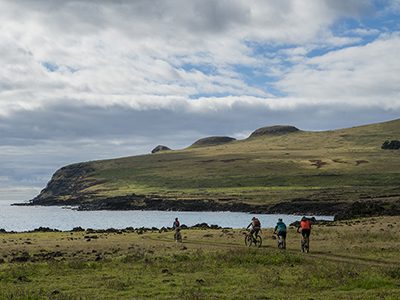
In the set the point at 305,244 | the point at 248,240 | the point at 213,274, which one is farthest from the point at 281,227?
the point at 213,274

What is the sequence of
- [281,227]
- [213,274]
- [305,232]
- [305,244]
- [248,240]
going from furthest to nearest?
1. [248,240]
2. [281,227]
3. [305,232]
4. [305,244]
5. [213,274]

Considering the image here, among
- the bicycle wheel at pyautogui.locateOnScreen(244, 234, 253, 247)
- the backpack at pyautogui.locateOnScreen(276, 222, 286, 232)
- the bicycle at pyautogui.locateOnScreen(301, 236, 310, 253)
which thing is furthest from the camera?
the bicycle wheel at pyautogui.locateOnScreen(244, 234, 253, 247)

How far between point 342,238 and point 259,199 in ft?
469

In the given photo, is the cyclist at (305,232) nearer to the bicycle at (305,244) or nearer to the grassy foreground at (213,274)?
the bicycle at (305,244)

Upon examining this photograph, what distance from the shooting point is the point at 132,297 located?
24469mm

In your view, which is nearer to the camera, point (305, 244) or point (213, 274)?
point (213, 274)

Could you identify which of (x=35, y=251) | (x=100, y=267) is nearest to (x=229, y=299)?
(x=100, y=267)

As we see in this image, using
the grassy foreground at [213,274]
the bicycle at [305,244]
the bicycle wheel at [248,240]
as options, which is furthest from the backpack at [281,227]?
the bicycle wheel at [248,240]

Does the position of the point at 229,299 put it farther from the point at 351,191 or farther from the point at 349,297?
the point at 351,191

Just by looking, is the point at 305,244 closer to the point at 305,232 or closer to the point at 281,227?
the point at 305,232

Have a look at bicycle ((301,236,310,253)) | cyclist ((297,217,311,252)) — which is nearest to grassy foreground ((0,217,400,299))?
bicycle ((301,236,310,253))

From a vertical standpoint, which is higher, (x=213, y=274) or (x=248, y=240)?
(x=248, y=240)

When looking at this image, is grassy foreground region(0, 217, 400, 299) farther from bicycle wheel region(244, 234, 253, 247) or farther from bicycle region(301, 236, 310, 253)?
bicycle wheel region(244, 234, 253, 247)

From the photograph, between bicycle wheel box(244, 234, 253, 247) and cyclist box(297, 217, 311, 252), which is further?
bicycle wheel box(244, 234, 253, 247)
